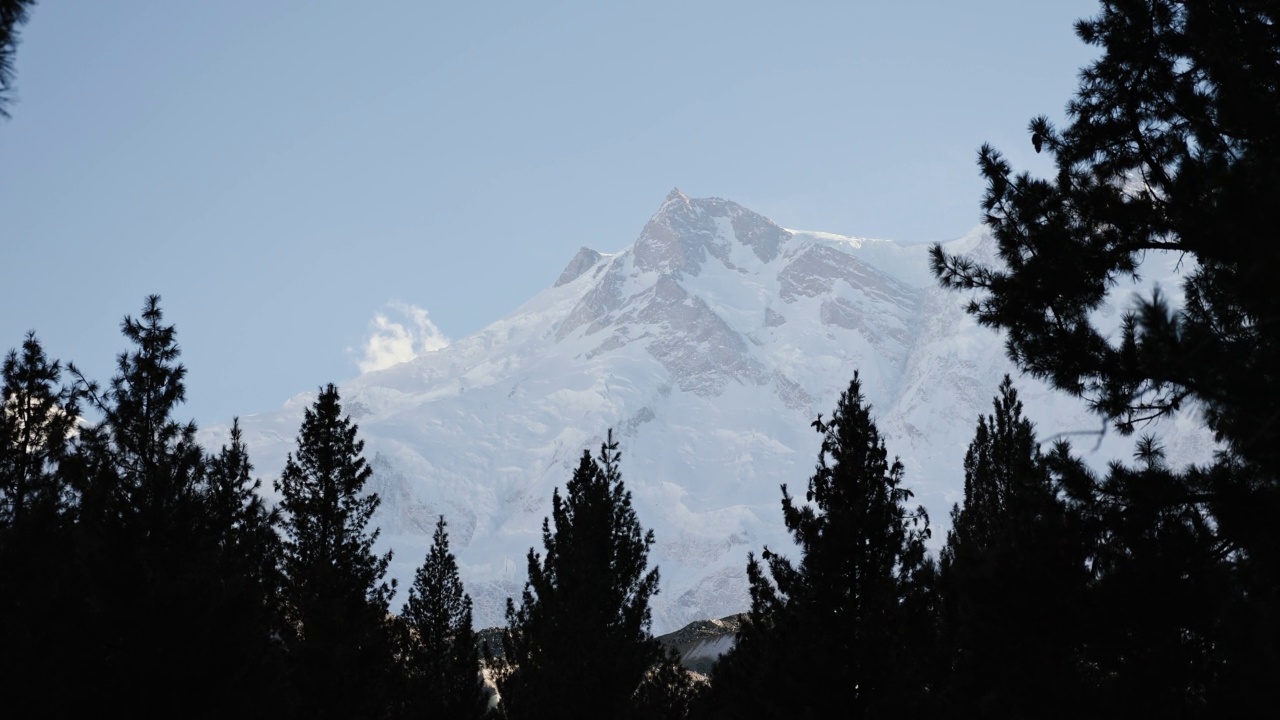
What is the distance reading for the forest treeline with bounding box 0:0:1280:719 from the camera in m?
7.66

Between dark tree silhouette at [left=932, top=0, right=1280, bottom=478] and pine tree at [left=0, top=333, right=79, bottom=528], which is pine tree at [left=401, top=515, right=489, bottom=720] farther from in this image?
dark tree silhouette at [left=932, top=0, right=1280, bottom=478]

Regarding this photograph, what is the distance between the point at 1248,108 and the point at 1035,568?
429 cm

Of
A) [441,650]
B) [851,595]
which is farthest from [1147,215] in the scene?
[441,650]

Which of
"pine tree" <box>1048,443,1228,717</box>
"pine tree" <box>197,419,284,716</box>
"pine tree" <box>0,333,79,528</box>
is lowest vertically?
"pine tree" <box>1048,443,1228,717</box>

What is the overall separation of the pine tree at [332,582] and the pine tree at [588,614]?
9.53 feet

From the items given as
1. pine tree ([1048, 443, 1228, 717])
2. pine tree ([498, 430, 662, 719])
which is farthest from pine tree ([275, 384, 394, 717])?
pine tree ([1048, 443, 1228, 717])

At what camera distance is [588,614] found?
21406 millimetres

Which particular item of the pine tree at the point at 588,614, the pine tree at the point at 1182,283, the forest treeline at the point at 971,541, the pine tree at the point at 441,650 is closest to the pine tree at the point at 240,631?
the forest treeline at the point at 971,541

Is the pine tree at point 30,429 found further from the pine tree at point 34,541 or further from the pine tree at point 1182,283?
the pine tree at point 1182,283

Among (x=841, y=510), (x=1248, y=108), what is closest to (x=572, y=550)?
(x=841, y=510)

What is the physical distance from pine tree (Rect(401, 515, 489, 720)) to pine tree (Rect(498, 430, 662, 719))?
2.93 m

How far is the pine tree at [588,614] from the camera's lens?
20.8 metres

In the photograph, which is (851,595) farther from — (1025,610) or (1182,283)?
(1182,283)

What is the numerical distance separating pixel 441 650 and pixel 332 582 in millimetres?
8814
